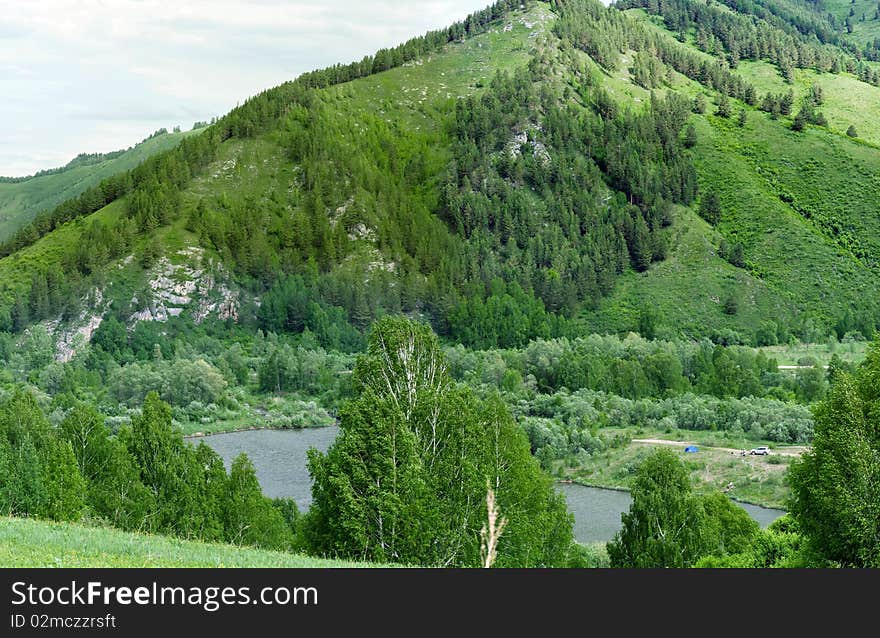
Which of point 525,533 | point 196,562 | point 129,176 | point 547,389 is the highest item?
point 129,176

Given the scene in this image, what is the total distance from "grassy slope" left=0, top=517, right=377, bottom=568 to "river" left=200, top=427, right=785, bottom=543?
35.3 meters

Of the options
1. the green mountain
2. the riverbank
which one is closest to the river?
the riverbank

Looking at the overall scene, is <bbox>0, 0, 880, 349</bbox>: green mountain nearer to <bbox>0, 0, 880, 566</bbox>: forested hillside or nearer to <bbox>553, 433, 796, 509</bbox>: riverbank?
<bbox>0, 0, 880, 566</bbox>: forested hillside

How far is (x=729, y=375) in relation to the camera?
392 ft

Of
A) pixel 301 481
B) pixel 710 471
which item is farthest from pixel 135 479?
pixel 710 471

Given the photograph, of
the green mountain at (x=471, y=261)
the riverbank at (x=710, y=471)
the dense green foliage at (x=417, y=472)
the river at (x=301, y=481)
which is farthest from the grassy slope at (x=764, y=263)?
the dense green foliage at (x=417, y=472)

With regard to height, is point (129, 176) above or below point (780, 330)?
above

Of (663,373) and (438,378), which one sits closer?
(438,378)

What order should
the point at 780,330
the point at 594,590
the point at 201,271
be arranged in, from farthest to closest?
the point at 201,271
the point at 780,330
the point at 594,590

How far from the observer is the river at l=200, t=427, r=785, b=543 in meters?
71.6

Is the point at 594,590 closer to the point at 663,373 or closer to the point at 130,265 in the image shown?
the point at 663,373

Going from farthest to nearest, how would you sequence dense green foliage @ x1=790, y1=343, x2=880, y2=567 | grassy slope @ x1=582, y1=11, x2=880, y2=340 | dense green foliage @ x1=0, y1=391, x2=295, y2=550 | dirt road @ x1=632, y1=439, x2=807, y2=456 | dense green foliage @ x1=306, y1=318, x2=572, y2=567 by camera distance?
grassy slope @ x1=582, y1=11, x2=880, y2=340, dirt road @ x1=632, y1=439, x2=807, y2=456, dense green foliage @ x1=0, y1=391, x2=295, y2=550, dense green foliage @ x1=306, y1=318, x2=572, y2=567, dense green foliage @ x1=790, y1=343, x2=880, y2=567

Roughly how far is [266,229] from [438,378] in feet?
523

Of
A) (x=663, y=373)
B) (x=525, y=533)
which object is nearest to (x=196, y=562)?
(x=525, y=533)
